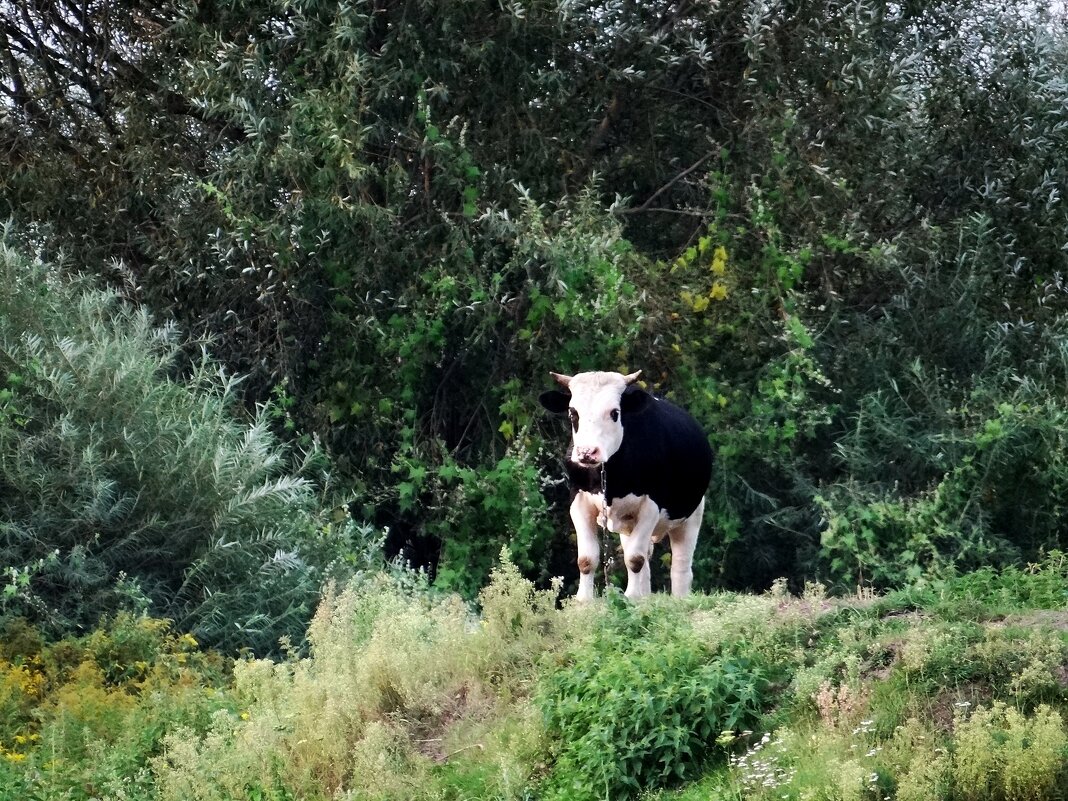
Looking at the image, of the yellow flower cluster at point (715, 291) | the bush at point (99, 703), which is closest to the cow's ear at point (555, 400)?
the bush at point (99, 703)

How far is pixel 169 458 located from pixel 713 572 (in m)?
6.88

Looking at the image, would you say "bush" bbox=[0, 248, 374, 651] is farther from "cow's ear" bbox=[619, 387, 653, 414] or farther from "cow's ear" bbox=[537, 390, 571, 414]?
"cow's ear" bbox=[619, 387, 653, 414]

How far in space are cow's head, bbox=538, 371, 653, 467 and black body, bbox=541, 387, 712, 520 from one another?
0.03 meters

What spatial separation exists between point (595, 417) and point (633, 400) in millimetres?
493

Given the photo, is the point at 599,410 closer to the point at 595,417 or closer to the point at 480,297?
the point at 595,417

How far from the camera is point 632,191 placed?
64.0ft

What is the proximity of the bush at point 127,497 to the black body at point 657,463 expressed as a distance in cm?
290

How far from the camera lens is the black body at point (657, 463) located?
1218 cm

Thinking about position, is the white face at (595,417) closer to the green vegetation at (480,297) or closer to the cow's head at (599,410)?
the cow's head at (599,410)

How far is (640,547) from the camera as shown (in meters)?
12.3

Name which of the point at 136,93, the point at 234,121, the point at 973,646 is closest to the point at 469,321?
the point at 234,121

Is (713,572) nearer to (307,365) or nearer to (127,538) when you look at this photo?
(307,365)

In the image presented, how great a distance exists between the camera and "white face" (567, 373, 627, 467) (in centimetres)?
1180

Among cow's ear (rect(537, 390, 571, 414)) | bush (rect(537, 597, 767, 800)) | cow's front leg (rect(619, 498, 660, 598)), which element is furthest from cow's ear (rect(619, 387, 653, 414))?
bush (rect(537, 597, 767, 800))
